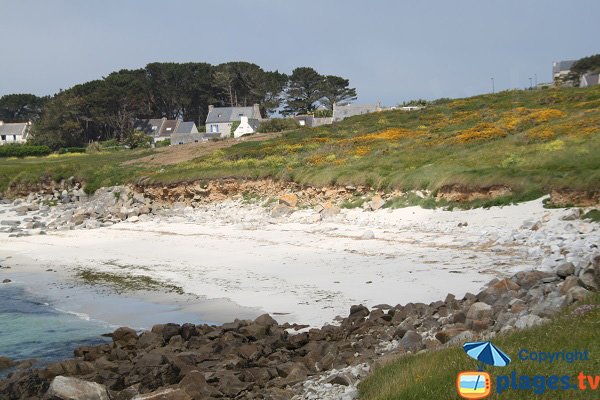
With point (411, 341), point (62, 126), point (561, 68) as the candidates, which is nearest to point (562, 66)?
point (561, 68)

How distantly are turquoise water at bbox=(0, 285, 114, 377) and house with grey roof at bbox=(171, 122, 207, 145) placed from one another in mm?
70051

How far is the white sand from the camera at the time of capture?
642 inches

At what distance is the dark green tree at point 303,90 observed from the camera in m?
121

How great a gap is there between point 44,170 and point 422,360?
52.4 m

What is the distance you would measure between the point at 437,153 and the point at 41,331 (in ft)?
83.8

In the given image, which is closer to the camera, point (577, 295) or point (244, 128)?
point (577, 295)

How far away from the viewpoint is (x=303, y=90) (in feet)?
404

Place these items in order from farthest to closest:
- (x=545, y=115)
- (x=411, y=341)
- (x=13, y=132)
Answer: (x=13, y=132) < (x=545, y=115) < (x=411, y=341)

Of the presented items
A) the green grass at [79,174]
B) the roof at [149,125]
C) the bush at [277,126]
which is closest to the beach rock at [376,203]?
the green grass at [79,174]

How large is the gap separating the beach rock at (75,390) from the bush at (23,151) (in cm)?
7978

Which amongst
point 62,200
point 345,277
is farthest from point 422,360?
point 62,200

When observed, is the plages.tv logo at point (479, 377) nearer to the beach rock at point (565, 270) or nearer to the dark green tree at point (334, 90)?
the beach rock at point (565, 270)

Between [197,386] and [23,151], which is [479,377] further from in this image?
[23,151]

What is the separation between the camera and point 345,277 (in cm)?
1834
